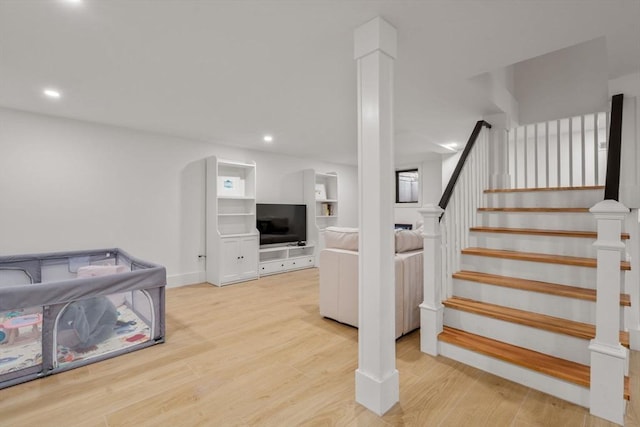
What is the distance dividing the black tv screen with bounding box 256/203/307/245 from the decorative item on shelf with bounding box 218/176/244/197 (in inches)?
16.3

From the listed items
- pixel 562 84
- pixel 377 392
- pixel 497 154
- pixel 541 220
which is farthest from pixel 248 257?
pixel 562 84

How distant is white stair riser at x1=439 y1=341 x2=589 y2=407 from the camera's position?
68.3 inches

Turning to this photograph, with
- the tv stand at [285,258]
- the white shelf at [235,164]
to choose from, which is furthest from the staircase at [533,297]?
the white shelf at [235,164]

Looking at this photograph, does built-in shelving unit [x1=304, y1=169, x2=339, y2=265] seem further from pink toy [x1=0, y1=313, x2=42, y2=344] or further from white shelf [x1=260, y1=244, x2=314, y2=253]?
pink toy [x1=0, y1=313, x2=42, y2=344]

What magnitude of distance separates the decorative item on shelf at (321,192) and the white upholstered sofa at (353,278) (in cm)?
328

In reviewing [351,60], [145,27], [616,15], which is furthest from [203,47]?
[616,15]

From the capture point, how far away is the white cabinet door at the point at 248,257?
4809 mm

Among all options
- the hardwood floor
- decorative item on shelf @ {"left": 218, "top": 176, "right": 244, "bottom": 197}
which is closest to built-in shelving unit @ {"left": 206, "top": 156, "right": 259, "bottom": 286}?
decorative item on shelf @ {"left": 218, "top": 176, "right": 244, "bottom": 197}

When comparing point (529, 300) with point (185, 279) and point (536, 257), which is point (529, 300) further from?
point (185, 279)

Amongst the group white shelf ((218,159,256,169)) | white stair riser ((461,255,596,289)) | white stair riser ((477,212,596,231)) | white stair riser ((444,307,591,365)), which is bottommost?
white stair riser ((444,307,591,365))

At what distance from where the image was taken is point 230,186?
16.6 ft

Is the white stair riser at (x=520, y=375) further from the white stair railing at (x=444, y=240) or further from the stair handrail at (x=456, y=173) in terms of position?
the stair handrail at (x=456, y=173)

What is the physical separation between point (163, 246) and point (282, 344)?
2.72 m

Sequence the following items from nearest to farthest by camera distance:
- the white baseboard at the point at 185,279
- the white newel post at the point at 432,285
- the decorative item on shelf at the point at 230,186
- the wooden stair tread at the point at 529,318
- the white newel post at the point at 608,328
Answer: the white newel post at the point at 608,328 < the wooden stair tread at the point at 529,318 < the white newel post at the point at 432,285 < the white baseboard at the point at 185,279 < the decorative item on shelf at the point at 230,186
